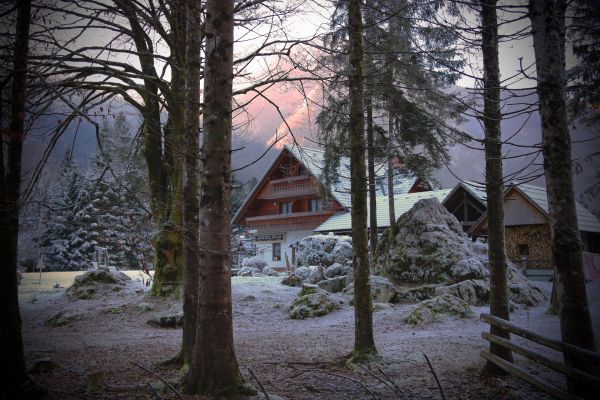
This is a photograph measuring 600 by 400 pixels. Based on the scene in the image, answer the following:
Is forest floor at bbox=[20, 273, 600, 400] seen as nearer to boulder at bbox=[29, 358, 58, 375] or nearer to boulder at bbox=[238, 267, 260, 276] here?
boulder at bbox=[29, 358, 58, 375]

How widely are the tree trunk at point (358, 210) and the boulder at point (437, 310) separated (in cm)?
439

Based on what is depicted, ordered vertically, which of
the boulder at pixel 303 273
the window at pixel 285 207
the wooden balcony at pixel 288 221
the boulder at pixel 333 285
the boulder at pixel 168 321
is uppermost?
the window at pixel 285 207

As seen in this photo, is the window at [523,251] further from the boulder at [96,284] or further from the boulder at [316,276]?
the boulder at [96,284]

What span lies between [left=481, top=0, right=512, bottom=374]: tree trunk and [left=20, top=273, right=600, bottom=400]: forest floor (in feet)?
3.01

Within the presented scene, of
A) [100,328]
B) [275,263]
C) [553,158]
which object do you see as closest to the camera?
[553,158]

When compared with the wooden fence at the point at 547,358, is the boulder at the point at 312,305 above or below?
below

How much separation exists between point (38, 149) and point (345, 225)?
25.1 metres

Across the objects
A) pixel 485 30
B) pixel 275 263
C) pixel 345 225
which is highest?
pixel 485 30

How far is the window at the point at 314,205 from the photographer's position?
1396 inches

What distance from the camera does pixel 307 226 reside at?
3500cm

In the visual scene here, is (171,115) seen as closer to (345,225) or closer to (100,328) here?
(100,328)

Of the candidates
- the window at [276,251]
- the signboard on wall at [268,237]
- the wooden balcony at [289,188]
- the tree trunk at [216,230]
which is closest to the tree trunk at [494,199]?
the tree trunk at [216,230]

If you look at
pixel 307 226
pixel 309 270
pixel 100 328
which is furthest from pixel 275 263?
pixel 100 328

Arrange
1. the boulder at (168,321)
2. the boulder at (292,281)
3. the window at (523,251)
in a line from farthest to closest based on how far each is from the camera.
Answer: the window at (523,251)
the boulder at (292,281)
the boulder at (168,321)
